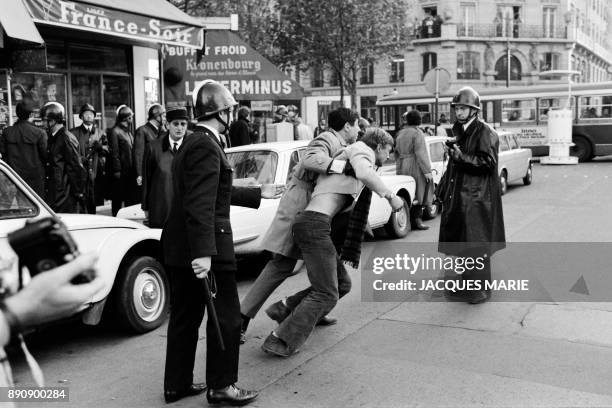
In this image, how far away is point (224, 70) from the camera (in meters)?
15.6

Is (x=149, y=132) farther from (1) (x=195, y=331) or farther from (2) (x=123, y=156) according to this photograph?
(1) (x=195, y=331)

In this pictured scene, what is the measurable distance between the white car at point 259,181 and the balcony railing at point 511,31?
45.2 metres

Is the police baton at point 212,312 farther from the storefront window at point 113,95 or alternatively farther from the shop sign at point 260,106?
the shop sign at point 260,106

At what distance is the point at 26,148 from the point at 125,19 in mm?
3039

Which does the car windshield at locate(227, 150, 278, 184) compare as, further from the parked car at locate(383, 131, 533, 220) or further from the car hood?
the parked car at locate(383, 131, 533, 220)

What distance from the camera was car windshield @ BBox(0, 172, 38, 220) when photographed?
5.04 m

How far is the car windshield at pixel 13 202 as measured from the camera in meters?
5.04

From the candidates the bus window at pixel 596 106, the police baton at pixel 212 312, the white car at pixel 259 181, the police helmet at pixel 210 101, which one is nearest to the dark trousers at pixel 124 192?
the white car at pixel 259 181

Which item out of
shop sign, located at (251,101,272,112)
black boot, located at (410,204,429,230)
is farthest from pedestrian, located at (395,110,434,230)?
shop sign, located at (251,101,272,112)

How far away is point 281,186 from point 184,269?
142 inches

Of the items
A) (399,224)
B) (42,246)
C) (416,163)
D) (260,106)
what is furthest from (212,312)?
(260,106)

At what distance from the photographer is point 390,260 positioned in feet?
27.7

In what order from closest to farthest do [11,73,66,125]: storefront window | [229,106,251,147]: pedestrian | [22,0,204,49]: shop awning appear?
[22,0,204,49]: shop awning
[11,73,66,125]: storefront window
[229,106,251,147]: pedestrian

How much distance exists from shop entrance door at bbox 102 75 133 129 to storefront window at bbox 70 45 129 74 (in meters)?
0.18
